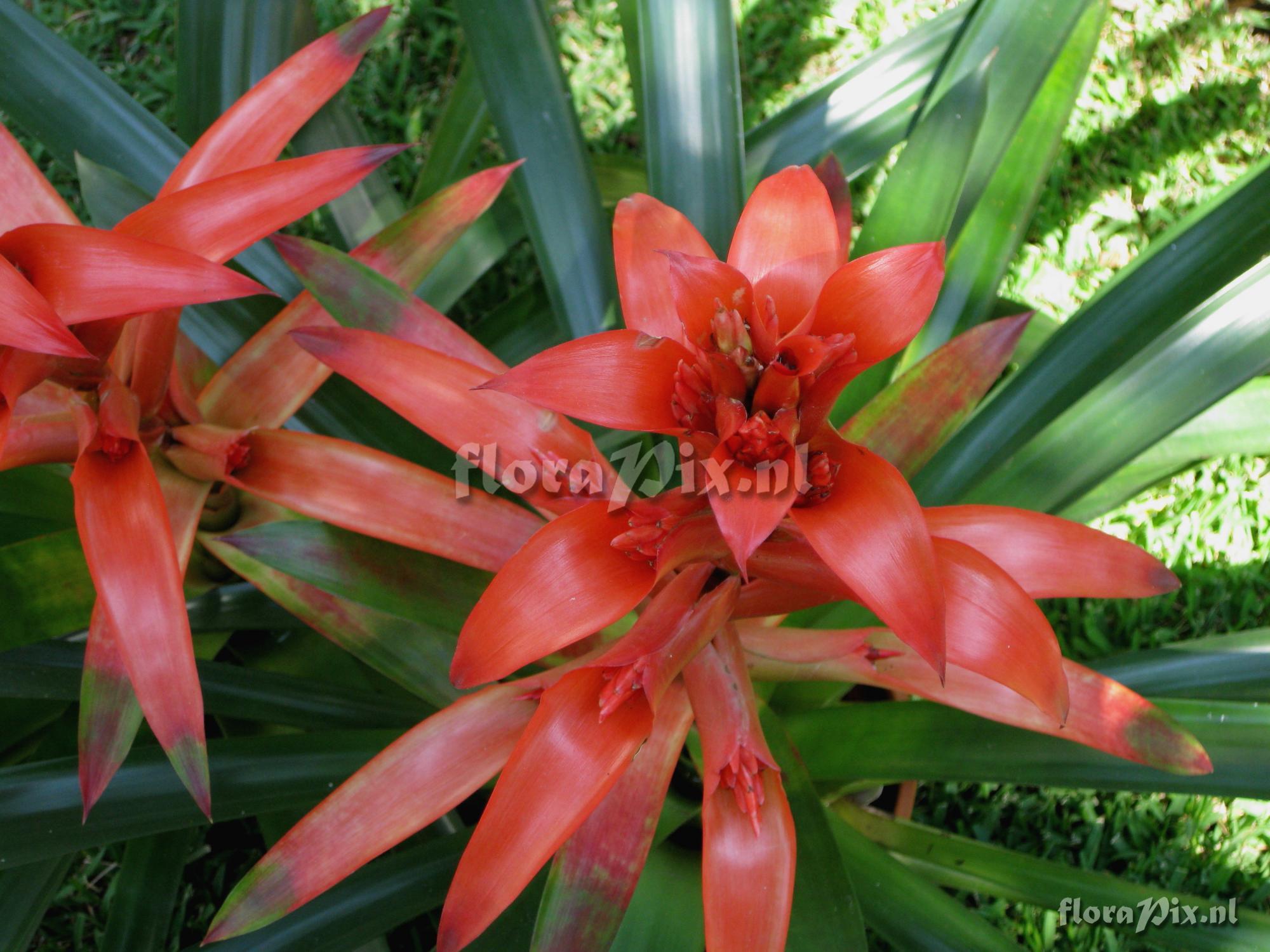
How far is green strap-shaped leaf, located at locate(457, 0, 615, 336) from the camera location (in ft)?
3.86

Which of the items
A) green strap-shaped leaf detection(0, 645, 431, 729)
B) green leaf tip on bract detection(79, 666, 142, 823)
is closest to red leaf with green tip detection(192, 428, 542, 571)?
green leaf tip on bract detection(79, 666, 142, 823)

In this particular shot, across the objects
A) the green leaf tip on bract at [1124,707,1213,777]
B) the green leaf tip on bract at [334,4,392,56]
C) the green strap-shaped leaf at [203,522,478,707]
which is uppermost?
the green leaf tip on bract at [334,4,392,56]

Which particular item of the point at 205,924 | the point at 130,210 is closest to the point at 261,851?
the point at 205,924

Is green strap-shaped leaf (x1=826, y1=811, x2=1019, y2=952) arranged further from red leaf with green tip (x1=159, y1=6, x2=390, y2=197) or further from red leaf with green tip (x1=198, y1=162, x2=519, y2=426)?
red leaf with green tip (x1=159, y1=6, x2=390, y2=197)

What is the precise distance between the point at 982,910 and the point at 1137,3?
2030mm

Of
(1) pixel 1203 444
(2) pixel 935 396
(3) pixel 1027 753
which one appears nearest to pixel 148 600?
(2) pixel 935 396

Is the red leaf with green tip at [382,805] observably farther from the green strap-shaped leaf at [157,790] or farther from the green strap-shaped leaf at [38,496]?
the green strap-shaped leaf at [38,496]

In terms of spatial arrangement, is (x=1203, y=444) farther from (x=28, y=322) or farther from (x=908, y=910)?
(x=28, y=322)

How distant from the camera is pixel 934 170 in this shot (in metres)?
1.17

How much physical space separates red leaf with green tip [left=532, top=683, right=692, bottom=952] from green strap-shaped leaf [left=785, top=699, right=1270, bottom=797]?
0.33 meters

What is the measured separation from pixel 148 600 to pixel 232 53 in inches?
36.7

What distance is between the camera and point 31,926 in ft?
3.90

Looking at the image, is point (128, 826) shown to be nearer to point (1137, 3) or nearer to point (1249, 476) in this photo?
point (1249, 476)

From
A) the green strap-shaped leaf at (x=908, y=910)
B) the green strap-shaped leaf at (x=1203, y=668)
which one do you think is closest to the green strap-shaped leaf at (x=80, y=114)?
the green strap-shaped leaf at (x=908, y=910)
